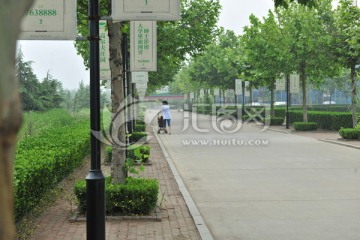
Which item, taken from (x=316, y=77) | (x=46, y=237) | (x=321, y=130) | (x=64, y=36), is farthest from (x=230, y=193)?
(x=316, y=77)

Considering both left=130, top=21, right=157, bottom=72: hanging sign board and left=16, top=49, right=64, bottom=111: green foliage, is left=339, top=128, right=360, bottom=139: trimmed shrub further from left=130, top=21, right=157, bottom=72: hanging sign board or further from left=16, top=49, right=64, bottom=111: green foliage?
left=16, top=49, right=64, bottom=111: green foliage

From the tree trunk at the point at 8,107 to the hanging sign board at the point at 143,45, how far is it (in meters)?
10.8

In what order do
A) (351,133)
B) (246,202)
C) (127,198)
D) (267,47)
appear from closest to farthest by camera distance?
(127,198) < (246,202) < (351,133) < (267,47)

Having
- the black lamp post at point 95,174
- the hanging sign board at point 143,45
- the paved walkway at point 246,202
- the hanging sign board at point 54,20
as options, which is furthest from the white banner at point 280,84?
the black lamp post at point 95,174

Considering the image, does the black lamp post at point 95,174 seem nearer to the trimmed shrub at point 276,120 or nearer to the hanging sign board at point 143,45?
the hanging sign board at point 143,45

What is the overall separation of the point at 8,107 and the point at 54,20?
432 centimetres

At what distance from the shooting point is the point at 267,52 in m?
30.2

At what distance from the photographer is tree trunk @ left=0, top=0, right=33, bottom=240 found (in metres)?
1.21

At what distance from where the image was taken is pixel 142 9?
5273mm

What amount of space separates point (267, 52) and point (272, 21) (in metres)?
2.54

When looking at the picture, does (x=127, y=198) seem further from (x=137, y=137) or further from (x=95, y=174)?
(x=137, y=137)

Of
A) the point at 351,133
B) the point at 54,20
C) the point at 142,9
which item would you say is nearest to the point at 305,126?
the point at 351,133

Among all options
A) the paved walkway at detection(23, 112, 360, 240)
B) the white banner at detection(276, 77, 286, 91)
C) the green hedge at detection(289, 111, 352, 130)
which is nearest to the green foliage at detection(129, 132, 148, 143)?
the paved walkway at detection(23, 112, 360, 240)

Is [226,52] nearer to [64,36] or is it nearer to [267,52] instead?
[267,52]
